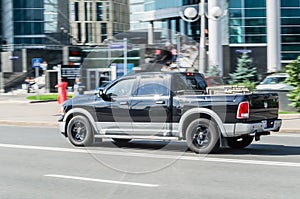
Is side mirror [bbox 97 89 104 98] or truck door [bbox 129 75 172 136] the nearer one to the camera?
truck door [bbox 129 75 172 136]

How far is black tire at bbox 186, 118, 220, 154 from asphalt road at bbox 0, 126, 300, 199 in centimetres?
23

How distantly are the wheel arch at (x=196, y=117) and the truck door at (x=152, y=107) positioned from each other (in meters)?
0.31

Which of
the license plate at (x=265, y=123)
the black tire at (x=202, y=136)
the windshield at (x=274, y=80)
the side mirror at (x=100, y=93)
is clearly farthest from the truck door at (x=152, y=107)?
the windshield at (x=274, y=80)

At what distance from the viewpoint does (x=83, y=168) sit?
38.1 ft

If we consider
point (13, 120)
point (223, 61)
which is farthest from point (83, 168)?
point (223, 61)

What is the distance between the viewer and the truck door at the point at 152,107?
13.4 m

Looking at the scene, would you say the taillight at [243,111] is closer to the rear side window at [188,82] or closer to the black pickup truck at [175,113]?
the black pickup truck at [175,113]

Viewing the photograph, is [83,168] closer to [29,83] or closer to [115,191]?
[115,191]

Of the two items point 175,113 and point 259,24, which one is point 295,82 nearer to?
point 175,113

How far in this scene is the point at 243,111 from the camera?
Result: 12648 millimetres

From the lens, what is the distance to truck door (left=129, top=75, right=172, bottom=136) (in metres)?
13.4

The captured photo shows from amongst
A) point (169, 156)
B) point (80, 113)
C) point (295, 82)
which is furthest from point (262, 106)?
point (295, 82)

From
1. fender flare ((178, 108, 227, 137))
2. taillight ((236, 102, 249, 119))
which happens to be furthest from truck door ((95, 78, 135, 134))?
taillight ((236, 102, 249, 119))

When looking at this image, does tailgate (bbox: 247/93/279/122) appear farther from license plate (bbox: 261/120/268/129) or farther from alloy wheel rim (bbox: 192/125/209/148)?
alloy wheel rim (bbox: 192/125/209/148)
